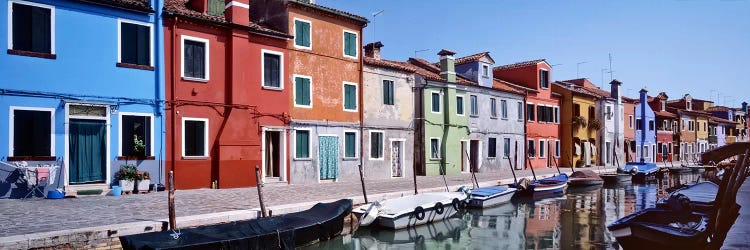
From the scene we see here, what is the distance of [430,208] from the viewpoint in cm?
1576

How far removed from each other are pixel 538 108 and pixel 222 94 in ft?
81.1

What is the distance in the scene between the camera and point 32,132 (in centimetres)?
1440

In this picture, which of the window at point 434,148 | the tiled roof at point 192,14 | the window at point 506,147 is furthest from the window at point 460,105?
the tiled roof at point 192,14

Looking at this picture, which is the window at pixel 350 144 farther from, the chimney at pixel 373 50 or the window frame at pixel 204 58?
the window frame at pixel 204 58

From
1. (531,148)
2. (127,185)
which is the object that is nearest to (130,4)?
(127,185)

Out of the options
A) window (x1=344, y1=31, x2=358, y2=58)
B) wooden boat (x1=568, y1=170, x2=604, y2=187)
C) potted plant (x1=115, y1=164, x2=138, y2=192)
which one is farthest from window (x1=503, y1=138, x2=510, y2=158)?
potted plant (x1=115, y1=164, x2=138, y2=192)

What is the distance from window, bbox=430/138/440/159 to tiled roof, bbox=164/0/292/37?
10947 mm

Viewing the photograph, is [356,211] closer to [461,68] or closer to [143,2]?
[143,2]

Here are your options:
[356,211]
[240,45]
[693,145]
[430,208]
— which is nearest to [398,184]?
[430,208]

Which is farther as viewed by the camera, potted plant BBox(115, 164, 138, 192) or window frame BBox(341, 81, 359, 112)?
window frame BBox(341, 81, 359, 112)

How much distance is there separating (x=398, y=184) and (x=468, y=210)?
11.1 ft

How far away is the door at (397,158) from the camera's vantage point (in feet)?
82.9

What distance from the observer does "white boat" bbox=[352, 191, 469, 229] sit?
1445cm

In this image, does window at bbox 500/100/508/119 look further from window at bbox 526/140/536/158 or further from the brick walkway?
the brick walkway
